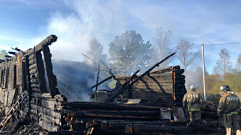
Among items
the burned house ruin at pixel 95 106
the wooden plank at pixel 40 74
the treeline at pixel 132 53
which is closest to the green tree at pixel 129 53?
the treeline at pixel 132 53

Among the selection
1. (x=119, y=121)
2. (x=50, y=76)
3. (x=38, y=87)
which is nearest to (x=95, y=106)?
(x=119, y=121)

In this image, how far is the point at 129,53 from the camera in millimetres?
38188

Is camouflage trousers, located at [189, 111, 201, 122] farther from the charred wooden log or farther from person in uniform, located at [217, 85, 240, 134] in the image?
the charred wooden log

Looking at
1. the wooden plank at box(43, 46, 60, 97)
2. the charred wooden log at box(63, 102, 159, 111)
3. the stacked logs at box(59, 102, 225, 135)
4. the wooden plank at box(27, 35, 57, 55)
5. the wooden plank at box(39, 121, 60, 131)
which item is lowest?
the wooden plank at box(39, 121, 60, 131)

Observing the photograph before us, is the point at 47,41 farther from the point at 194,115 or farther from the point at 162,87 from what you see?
the point at 194,115

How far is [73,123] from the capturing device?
4.67m

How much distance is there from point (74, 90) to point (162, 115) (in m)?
21.4

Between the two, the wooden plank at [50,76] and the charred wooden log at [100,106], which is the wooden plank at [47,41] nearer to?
the wooden plank at [50,76]

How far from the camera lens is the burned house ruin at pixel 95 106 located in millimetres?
4051

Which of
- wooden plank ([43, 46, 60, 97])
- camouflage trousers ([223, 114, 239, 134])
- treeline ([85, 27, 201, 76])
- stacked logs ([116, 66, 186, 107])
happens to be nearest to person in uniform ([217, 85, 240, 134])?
camouflage trousers ([223, 114, 239, 134])

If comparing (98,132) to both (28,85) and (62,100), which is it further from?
(28,85)

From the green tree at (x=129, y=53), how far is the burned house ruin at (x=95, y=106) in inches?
996

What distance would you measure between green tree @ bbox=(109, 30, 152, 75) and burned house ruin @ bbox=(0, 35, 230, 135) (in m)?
25.3

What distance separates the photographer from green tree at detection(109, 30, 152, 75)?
124 feet
